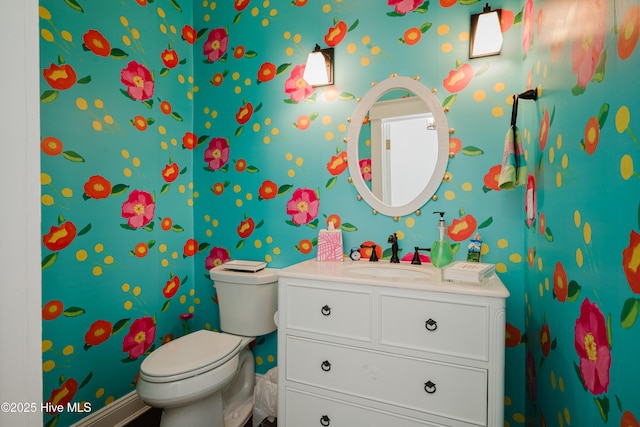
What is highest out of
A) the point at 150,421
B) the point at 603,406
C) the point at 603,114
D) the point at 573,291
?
the point at 603,114

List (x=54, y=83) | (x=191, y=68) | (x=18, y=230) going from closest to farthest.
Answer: (x=18, y=230) < (x=54, y=83) < (x=191, y=68)

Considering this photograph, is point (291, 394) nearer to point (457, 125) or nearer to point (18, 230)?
point (18, 230)

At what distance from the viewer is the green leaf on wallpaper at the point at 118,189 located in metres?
1.93

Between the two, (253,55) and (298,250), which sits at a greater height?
(253,55)

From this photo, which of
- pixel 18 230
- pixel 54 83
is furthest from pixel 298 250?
pixel 18 230

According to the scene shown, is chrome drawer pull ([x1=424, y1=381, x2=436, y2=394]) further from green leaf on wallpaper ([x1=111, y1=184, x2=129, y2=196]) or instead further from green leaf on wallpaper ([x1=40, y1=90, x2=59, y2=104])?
green leaf on wallpaper ([x1=40, y1=90, x2=59, y2=104])

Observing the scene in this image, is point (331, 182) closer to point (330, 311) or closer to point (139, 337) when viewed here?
point (330, 311)

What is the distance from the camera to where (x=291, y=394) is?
1.61m

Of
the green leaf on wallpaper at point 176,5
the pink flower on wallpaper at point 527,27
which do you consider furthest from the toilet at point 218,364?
the green leaf on wallpaper at point 176,5

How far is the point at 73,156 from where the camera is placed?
68.0 inches

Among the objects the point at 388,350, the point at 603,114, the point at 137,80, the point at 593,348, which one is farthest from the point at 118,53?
the point at 593,348

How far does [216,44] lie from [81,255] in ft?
5.43

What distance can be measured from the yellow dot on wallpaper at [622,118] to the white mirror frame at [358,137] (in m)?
1.06

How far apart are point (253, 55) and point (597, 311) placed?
7.41 feet
